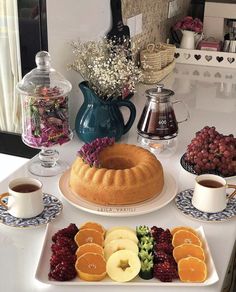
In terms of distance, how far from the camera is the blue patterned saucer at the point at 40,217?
3.76 feet

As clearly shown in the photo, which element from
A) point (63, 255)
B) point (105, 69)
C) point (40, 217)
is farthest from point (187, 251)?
point (105, 69)

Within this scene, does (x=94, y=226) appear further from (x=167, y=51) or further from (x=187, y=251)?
(x=167, y=51)

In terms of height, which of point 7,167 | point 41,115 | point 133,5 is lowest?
point 7,167

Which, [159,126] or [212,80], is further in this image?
[212,80]

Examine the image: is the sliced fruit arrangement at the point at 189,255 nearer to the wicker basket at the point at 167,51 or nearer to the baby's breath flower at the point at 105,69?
the baby's breath flower at the point at 105,69

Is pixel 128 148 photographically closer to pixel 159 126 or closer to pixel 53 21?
pixel 159 126

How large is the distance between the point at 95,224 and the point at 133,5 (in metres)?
1.40

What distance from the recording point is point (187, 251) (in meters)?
1.03

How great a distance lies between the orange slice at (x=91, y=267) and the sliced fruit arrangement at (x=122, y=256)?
0.01m

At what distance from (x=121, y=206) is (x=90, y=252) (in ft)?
0.80

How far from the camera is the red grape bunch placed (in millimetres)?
1395

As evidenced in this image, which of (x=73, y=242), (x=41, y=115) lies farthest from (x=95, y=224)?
(x=41, y=115)

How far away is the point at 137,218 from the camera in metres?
1.22

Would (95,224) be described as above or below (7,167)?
above
